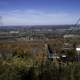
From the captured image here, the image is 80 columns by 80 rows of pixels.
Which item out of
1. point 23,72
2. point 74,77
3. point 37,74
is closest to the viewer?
point 74,77

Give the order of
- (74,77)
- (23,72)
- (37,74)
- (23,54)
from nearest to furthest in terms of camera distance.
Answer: (74,77)
(37,74)
(23,72)
(23,54)

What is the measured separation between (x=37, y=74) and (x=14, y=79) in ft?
2.89

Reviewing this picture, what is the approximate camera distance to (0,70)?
31.7 ft

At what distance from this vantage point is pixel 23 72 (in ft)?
30.2

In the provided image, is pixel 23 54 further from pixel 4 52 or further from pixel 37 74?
pixel 37 74

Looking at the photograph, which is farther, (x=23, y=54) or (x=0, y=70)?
(x=23, y=54)

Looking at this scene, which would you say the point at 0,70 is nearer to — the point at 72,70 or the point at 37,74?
the point at 37,74

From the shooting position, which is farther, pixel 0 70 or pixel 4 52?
pixel 4 52

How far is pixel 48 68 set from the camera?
8656 millimetres

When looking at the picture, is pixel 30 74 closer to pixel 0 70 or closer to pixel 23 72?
pixel 23 72

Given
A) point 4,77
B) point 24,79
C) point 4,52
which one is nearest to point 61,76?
point 24,79

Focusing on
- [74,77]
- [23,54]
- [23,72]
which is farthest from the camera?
[23,54]

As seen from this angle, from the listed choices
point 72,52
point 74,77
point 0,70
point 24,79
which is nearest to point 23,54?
point 72,52

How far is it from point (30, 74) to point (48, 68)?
717 millimetres
